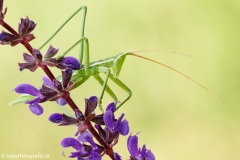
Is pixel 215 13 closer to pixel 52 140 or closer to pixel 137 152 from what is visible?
pixel 52 140

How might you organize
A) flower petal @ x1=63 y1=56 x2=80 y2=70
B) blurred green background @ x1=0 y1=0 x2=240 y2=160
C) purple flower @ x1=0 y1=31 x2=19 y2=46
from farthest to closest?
blurred green background @ x1=0 y1=0 x2=240 y2=160 → flower petal @ x1=63 y1=56 x2=80 y2=70 → purple flower @ x1=0 y1=31 x2=19 y2=46

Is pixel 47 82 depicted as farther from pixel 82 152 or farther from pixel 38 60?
pixel 82 152

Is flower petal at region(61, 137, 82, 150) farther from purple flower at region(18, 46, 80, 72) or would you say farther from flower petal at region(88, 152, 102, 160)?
purple flower at region(18, 46, 80, 72)

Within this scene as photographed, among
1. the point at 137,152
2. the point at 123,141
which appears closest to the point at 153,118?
the point at 123,141

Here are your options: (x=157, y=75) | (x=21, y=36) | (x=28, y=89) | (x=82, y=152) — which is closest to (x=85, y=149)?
(x=82, y=152)

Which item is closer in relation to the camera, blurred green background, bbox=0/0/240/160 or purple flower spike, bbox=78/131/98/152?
purple flower spike, bbox=78/131/98/152

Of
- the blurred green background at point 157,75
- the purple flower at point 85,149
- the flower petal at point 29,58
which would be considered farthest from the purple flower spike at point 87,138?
the blurred green background at point 157,75

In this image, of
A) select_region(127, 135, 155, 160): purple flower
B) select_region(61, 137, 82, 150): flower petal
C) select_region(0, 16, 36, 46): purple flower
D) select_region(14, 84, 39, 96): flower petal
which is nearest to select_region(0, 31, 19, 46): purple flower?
select_region(0, 16, 36, 46): purple flower
